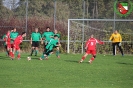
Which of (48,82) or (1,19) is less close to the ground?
(1,19)

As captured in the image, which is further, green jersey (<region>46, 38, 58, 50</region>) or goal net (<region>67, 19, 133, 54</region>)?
goal net (<region>67, 19, 133, 54</region>)

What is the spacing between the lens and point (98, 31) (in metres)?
39.4

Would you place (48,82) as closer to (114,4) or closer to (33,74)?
(33,74)

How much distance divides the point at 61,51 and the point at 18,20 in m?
4.62

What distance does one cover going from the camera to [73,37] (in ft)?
128

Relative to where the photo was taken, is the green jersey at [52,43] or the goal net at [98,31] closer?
the green jersey at [52,43]

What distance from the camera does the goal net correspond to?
127 feet

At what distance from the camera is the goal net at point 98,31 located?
3863 centimetres

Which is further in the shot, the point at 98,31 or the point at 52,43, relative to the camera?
the point at 98,31

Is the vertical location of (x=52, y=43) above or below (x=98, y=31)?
below

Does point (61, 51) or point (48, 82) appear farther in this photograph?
point (61, 51)

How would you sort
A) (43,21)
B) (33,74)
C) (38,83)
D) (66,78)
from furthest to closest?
(43,21) → (33,74) → (66,78) → (38,83)

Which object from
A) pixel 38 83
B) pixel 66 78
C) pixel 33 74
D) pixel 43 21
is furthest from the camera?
pixel 43 21

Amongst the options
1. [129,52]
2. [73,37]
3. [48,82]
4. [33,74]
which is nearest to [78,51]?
[73,37]
